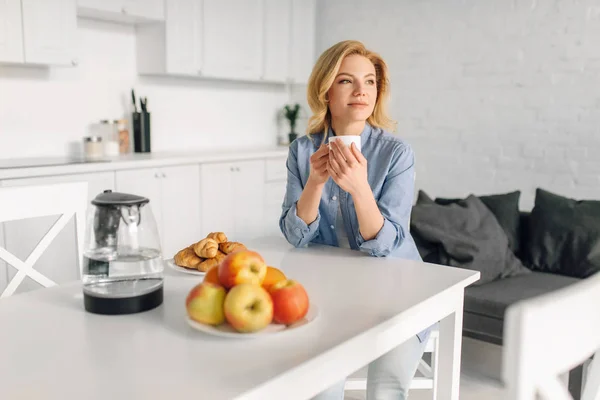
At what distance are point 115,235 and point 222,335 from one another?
1.07 feet

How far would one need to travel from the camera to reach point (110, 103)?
3.93m

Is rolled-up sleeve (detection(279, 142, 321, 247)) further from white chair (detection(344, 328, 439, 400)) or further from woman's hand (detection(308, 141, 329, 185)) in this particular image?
white chair (detection(344, 328, 439, 400))

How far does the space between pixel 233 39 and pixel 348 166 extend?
3179 millimetres

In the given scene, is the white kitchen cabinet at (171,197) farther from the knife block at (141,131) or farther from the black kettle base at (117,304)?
the black kettle base at (117,304)

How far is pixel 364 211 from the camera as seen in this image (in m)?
1.50

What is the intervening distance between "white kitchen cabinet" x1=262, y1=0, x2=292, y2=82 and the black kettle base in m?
3.69

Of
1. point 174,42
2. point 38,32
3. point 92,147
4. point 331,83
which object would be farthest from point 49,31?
point 331,83

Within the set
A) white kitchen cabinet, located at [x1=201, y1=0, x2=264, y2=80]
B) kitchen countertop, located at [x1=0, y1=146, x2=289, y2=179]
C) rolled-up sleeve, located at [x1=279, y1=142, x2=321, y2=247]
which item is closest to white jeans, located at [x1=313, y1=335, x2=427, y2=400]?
rolled-up sleeve, located at [x1=279, y1=142, x2=321, y2=247]

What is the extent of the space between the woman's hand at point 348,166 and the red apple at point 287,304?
1.52ft

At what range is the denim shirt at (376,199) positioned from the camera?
161 cm

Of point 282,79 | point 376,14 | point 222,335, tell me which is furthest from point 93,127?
point 222,335

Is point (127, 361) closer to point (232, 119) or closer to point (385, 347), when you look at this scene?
point (385, 347)

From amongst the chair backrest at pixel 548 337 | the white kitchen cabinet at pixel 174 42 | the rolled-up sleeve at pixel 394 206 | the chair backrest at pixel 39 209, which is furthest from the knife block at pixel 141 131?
the chair backrest at pixel 548 337

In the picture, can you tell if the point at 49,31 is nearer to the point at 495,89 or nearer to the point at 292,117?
the point at 292,117
